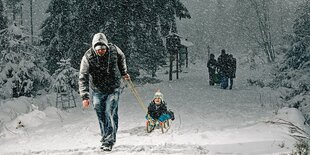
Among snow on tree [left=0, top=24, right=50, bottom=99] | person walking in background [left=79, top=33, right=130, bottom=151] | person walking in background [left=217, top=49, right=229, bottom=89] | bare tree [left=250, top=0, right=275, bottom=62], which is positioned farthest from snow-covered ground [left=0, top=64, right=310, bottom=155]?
bare tree [left=250, top=0, right=275, bottom=62]

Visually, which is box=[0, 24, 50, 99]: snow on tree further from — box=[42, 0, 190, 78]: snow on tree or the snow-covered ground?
the snow-covered ground

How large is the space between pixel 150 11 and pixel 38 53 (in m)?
7.29

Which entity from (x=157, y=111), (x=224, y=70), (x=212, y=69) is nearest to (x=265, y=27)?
(x=212, y=69)

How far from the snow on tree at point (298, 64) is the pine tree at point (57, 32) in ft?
50.1

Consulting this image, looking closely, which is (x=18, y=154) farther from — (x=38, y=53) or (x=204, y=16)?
(x=204, y=16)

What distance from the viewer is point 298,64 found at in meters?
23.9

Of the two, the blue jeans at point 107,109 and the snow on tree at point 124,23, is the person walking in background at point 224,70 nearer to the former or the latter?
the snow on tree at point 124,23

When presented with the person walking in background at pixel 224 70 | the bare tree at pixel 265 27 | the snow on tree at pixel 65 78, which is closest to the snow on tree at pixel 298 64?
the person walking in background at pixel 224 70

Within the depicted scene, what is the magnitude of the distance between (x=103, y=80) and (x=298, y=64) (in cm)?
2096

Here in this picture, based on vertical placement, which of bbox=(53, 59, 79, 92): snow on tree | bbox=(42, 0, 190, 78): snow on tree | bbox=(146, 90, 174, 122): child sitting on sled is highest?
bbox=(42, 0, 190, 78): snow on tree

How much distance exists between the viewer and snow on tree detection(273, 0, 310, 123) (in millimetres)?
19141

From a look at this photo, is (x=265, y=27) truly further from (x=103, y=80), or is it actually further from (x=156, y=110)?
(x=103, y=80)

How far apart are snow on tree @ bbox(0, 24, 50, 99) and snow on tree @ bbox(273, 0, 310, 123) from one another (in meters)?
13.5

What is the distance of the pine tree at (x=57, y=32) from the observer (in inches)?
997
